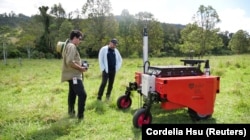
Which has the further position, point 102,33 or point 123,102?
point 102,33

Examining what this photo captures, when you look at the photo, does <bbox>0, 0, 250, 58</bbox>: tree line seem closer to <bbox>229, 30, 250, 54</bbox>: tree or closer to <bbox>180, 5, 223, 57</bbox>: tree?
<bbox>180, 5, 223, 57</bbox>: tree

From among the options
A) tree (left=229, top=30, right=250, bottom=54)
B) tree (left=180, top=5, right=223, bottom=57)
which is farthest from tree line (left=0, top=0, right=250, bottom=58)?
tree (left=229, top=30, right=250, bottom=54)

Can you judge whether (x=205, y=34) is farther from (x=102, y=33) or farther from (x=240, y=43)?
(x=240, y=43)

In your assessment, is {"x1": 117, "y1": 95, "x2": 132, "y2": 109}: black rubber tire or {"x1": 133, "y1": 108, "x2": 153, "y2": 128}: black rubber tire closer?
{"x1": 133, "y1": 108, "x2": 153, "y2": 128}: black rubber tire

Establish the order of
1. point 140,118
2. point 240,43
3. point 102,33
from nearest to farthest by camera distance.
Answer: point 140,118, point 102,33, point 240,43

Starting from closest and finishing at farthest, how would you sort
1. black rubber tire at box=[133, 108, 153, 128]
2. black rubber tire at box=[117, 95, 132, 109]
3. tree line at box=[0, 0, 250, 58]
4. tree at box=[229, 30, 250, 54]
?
black rubber tire at box=[133, 108, 153, 128] → black rubber tire at box=[117, 95, 132, 109] → tree line at box=[0, 0, 250, 58] → tree at box=[229, 30, 250, 54]

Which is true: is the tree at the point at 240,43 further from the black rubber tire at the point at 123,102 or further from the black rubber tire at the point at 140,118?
the black rubber tire at the point at 140,118

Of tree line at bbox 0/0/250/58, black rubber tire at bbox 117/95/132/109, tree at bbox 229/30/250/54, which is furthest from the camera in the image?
tree at bbox 229/30/250/54

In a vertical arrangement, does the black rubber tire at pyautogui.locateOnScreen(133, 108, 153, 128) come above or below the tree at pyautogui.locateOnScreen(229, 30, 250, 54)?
below

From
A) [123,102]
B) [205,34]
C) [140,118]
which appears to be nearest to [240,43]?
[205,34]

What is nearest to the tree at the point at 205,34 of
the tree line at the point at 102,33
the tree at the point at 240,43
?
the tree line at the point at 102,33

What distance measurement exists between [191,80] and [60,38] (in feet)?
155

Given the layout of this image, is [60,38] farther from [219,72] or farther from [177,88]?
[177,88]

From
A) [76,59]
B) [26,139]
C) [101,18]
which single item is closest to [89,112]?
[76,59]
